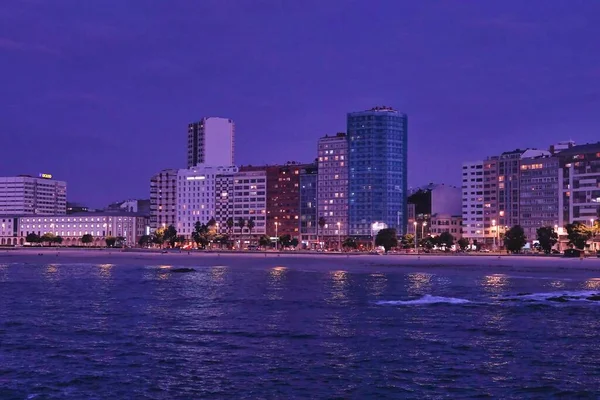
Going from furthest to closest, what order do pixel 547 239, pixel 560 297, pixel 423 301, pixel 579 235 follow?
1. pixel 547 239
2. pixel 579 235
3. pixel 560 297
4. pixel 423 301

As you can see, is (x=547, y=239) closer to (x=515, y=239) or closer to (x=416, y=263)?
(x=515, y=239)

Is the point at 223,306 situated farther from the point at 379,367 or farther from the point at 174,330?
the point at 379,367

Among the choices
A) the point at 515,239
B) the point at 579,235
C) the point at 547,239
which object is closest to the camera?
the point at 579,235

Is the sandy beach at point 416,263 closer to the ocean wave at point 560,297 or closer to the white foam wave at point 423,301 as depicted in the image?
the ocean wave at point 560,297

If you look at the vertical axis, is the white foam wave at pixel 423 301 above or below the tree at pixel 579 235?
below

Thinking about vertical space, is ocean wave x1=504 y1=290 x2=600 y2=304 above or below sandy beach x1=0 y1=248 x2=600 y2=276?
above

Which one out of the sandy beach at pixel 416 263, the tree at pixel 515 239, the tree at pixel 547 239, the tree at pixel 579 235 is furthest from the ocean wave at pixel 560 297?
the tree at pixel 515 239

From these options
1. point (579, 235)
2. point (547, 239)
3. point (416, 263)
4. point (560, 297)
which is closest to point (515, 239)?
point (547, 239)

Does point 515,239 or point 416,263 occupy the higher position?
point 515,239

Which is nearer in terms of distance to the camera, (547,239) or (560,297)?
(560,297)

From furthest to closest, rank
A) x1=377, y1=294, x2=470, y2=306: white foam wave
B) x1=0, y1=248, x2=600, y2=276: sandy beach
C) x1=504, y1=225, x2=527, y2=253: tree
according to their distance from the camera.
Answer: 1. x1=504, y1=225, x2=527, y2=253: tree
2. x1=0, y1=248, x2=600, y2=276: sandy beach
3. x1=377, y1=294, x2=470, y2=306: white foam wave

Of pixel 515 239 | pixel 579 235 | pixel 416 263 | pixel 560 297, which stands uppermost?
pixel 579 235

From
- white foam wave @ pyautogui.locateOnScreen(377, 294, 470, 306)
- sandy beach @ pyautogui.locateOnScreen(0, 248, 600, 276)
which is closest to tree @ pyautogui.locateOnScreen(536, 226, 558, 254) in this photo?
sandy beach @ pyautogui.locateOnScreen(0, 248, 600, 276)

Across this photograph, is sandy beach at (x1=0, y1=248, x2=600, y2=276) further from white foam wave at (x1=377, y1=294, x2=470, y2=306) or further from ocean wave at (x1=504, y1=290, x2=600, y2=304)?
white foam wave at (x1=377, y1=294, x2=470, y2=306)
